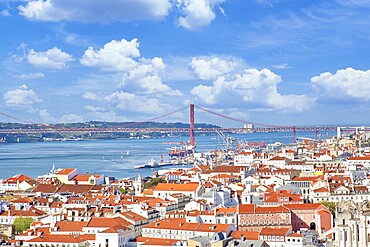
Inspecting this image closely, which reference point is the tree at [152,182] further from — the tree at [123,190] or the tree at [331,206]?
the tree at [331,206]

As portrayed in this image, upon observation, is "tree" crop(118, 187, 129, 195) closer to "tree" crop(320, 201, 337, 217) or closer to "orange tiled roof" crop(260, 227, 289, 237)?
"tree" crop(320, 201, 337, 217)

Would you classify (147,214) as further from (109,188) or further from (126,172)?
(126,172)

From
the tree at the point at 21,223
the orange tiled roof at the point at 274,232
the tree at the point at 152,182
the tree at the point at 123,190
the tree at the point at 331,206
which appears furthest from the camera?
the tree at the point at 152,182

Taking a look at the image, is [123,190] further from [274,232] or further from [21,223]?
[274,232]

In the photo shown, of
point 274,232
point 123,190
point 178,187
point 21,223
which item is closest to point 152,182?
point 123,190

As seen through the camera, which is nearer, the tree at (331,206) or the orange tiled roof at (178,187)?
the tree at (331,206)

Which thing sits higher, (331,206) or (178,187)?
(178,187)

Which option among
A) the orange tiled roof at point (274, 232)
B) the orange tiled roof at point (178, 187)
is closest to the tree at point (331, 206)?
the orange tiled roof at point (274, 232)

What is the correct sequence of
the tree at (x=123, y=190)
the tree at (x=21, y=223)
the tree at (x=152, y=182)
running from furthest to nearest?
1. the tree at (x=152, y=182)
2. the tree at (x=123, y=190)
3. the tree at (x=21, y=223)

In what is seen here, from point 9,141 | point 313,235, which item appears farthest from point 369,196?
point 9,141
